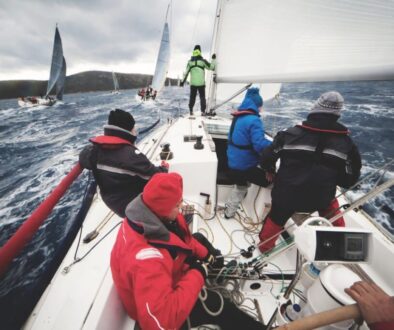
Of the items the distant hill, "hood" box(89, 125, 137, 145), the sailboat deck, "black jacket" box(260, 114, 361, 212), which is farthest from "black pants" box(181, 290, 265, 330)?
the distant hill

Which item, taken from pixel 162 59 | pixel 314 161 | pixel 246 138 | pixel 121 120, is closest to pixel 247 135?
pixel 246 138

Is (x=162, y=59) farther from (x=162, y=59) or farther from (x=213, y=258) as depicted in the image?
→ (x=213, y=258)

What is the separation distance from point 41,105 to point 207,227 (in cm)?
2884

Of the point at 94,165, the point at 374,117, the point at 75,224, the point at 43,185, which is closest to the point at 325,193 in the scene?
the point at 94,165

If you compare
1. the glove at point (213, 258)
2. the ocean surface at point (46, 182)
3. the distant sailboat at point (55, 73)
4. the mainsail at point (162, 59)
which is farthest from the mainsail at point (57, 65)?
the glove at point (213, 258)

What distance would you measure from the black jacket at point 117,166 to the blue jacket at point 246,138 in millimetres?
972

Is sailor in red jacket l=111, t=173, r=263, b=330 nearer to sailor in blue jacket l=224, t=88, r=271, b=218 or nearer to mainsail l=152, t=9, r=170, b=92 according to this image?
sailor in blue jacket l=224, t=88, r=271, b=218

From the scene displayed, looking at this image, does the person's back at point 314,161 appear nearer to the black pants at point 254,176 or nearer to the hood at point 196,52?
the black pants at point 254,176

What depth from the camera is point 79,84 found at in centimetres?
7712

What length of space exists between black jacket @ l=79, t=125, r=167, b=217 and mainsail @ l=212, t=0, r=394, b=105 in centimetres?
132

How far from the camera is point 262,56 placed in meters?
1.97

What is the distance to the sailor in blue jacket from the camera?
6.43 ft

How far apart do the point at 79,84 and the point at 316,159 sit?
3696 inches

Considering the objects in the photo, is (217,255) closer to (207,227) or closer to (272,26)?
(207,227)
